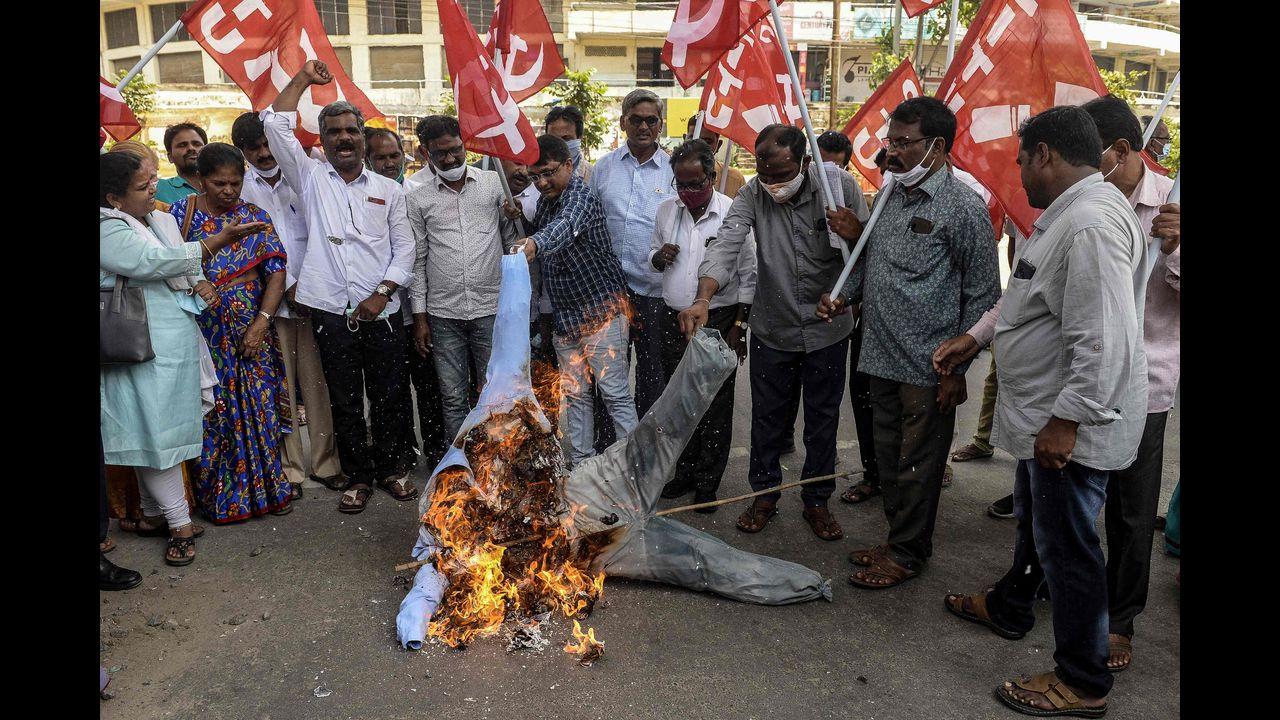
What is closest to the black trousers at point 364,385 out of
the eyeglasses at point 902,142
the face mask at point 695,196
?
the face mask at point 695,196

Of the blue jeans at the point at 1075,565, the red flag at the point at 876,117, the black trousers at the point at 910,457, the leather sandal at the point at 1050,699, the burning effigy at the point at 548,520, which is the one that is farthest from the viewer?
the red flag at the point at 876,117

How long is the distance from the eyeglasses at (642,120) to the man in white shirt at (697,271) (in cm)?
51

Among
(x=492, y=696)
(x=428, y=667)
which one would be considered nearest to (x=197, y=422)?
(x=428, y=667)

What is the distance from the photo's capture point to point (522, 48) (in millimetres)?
5426

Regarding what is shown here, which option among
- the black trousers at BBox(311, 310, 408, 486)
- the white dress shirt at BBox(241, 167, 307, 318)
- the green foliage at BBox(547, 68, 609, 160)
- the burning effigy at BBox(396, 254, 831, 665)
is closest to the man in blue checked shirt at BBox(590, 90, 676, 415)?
the burning effigy at BBox(396, 254, 831, 665)

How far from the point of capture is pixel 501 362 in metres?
4.16

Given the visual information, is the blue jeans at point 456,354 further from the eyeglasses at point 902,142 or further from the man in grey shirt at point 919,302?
the eyeglasses at point 902,142

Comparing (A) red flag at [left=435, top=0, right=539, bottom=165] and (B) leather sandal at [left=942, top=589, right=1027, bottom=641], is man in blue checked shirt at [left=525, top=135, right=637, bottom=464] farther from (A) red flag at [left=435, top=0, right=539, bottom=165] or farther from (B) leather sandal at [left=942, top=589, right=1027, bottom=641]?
(B) leather sandal at [left=942, top=589, right=1027, bottom=641]

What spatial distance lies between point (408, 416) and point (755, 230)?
2.70m

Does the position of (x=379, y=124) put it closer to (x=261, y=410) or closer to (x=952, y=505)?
(x=261, y=410)

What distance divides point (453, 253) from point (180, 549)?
2308 millimetres

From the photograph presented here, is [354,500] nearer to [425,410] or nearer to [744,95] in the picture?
[425,410]

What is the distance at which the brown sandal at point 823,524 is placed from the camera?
4746 mm

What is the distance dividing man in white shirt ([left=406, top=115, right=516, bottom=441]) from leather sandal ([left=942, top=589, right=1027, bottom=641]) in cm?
310
